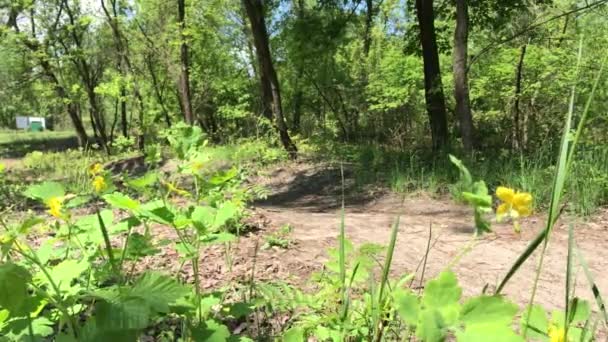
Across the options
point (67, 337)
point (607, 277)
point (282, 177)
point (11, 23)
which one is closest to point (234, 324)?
point (67, 337)

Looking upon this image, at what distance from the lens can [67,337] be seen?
94cm

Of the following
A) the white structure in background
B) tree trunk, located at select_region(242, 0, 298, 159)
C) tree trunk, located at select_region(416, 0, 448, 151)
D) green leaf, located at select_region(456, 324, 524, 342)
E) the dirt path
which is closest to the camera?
green leaf, located at select_region(456, 324, 524, 342)

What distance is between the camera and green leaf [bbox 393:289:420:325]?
815 mm

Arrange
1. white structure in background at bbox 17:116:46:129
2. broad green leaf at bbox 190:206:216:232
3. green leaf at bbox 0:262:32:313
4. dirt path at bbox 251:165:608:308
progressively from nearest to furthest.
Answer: green leaf at bbox 0:262:32:313 < broad green leaf at bbox 190:206:216:232 < dirt path at bbox 251:165:608:308 < white structure in background at bbox 17:116:46:129

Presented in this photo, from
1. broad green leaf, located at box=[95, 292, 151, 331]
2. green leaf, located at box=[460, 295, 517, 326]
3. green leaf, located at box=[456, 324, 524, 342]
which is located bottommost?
broad green leaf, located at box=[95, 292, 151, 331]

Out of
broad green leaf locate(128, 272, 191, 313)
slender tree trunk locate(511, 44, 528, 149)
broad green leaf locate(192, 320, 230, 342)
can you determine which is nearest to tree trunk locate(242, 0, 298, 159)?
slender tree trunk locate(511, 44, 528, 149)

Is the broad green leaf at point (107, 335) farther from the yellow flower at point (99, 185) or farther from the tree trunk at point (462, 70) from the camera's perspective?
the tree trunk at point (462, 70)

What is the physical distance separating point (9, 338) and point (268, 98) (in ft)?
36.0

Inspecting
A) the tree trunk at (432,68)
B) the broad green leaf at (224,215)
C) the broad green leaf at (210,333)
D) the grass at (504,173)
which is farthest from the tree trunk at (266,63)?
the broad green leaf at (210,333)

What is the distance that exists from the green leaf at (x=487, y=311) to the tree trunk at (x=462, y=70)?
21.0ft

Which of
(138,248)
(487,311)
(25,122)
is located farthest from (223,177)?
(25,122)

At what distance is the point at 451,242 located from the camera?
13.0 feet

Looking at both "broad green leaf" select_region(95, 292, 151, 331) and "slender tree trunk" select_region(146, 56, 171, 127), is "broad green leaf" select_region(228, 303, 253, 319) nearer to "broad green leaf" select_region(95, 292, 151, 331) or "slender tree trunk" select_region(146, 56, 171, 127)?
"broad green leaf" select_region(95, 292, 151, 331)

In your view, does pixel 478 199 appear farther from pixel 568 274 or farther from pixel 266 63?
pixel 266 63
